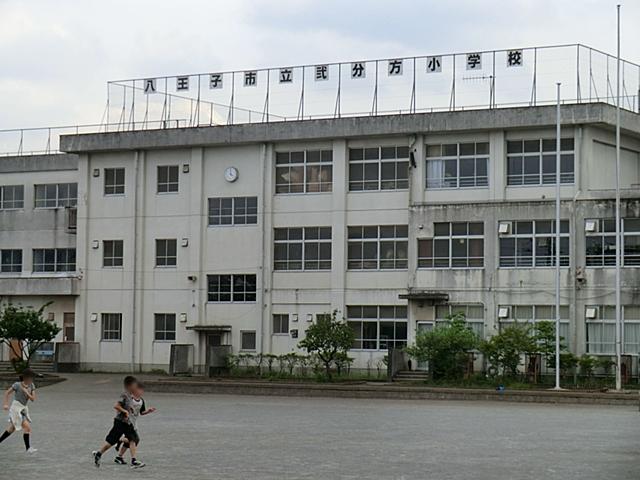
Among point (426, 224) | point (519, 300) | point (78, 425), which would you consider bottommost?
point (78, 425)

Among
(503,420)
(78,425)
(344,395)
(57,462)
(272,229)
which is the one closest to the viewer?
(57,462)

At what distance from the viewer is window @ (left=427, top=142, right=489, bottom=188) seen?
159 feet

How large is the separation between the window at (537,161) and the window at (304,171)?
7937 mm

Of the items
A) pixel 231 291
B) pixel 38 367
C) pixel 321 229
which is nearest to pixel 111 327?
pixel 38 367

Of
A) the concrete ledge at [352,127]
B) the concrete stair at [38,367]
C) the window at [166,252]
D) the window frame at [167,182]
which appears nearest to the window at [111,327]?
the concrete stair at [38,367]

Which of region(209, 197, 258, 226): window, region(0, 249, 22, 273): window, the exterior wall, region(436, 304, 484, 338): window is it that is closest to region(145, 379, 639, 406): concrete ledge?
region(436, 304, 484, 338): window

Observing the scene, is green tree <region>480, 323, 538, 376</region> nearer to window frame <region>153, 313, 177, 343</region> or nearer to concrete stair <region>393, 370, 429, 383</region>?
concrete stair <region>393, 370, 429, 383</region>

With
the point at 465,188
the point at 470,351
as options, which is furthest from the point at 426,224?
the point at 470,351

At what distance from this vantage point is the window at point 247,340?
171 feet

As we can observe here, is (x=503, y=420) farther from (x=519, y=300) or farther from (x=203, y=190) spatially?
(x=203, y=190)

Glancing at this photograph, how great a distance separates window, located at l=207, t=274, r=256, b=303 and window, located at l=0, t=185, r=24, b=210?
12.2 m

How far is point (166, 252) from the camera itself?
5441 cm

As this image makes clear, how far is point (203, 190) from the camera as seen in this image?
53688mm

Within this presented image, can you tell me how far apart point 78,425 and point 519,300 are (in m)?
23.2
